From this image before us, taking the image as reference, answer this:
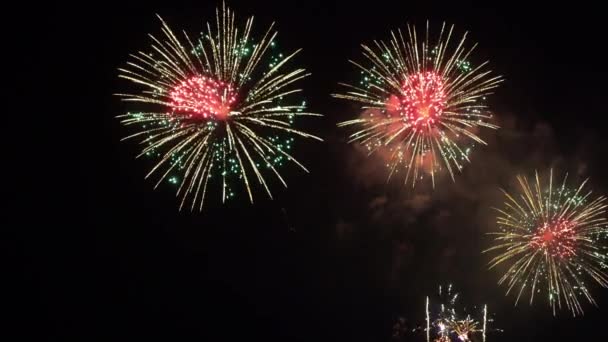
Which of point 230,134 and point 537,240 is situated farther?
point 537,240

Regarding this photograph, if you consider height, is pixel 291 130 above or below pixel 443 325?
above

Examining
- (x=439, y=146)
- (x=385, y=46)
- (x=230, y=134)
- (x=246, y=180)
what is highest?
(x=385, y=46)

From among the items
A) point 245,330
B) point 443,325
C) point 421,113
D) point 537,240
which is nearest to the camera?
point 421,113

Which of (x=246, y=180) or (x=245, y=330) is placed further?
(x=245, y=330)

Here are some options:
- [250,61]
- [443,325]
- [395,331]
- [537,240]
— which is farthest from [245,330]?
Result: [250,61]

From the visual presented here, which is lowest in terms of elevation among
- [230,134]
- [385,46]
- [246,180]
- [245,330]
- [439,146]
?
[245,330]

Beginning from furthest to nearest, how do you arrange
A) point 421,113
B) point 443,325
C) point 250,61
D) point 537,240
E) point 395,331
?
point 395,331 < point 443,325 < point 537,240 < point 421,113 < point 250,61

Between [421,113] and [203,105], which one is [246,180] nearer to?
[203,105]

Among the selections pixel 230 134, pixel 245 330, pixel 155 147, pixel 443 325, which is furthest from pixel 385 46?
pixel 245 330

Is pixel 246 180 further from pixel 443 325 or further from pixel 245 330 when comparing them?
pixel 245 330
